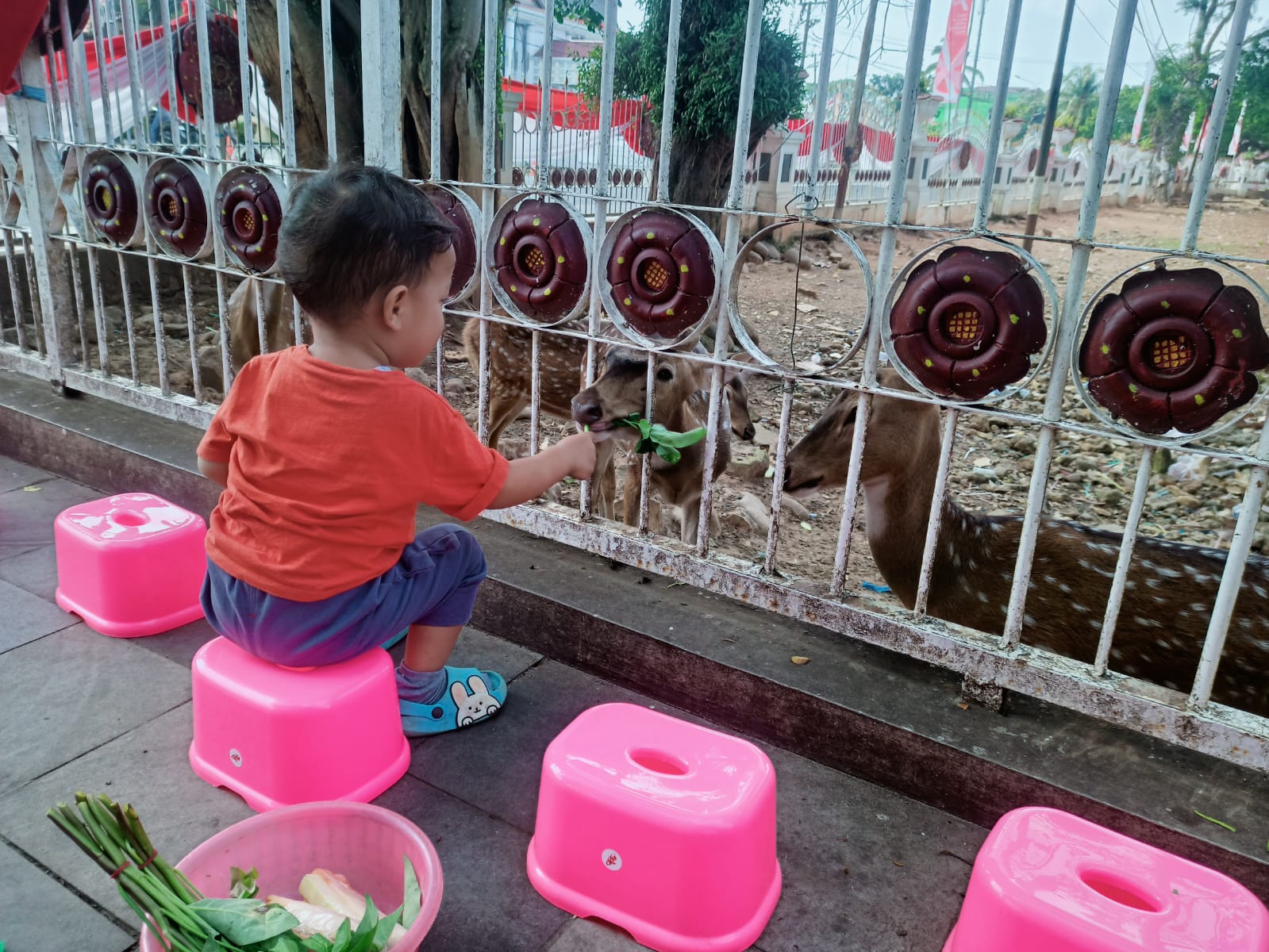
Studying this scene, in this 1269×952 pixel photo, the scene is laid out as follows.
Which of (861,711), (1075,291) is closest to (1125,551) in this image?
(1075,291)

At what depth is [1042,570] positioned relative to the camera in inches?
139

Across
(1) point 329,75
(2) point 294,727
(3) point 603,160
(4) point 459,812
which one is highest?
(1) point 329,75

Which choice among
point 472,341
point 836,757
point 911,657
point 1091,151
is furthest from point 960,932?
point 472,341

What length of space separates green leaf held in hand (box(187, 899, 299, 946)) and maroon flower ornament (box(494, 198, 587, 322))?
2.02m

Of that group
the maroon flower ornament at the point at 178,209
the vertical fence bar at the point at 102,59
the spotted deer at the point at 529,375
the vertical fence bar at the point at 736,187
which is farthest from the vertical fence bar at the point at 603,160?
the vertical fence bar at the point at 102,59

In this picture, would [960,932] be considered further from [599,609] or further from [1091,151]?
[1091,151]

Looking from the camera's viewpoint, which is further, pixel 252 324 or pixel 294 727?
pixel 252 324

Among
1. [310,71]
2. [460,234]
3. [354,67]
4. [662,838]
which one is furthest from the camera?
[354,67]

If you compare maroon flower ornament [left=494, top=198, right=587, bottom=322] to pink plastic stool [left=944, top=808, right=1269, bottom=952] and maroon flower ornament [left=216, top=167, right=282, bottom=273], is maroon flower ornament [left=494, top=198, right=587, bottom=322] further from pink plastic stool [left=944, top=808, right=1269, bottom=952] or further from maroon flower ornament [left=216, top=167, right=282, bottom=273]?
pink plastic stool [left=944, top=808, right=1269, bottom=952]

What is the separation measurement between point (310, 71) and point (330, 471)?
789 centimetres

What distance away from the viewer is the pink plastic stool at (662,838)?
2047mm

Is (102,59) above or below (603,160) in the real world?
above

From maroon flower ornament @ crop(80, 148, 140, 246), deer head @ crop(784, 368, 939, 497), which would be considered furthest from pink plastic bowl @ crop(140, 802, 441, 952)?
maroon flower ornament @ crop(80, 148, 140, 246)

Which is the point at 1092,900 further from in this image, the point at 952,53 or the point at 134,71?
the point at 134,71
